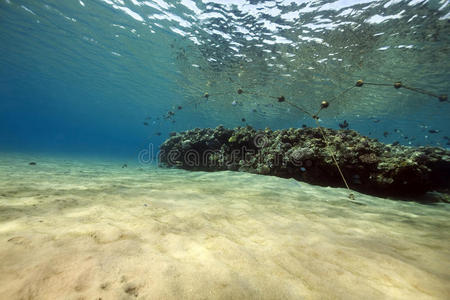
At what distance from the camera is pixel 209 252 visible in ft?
6.68

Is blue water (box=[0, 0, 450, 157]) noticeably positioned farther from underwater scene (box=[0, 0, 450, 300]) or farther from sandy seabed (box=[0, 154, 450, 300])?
sandy seabed (box=[0, 154, 450, 300])

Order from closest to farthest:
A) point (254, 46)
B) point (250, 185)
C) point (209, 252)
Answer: point (209, 252) → point (250, 185) → point (254, 46)

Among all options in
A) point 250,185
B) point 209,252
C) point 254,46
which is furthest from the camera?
point 254,46

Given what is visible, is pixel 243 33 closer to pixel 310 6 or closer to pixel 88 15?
pixel 310 6

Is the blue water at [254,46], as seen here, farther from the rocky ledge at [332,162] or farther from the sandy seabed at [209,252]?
the sandy seabed at [209,252]

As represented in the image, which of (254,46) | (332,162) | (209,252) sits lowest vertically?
(209,252)

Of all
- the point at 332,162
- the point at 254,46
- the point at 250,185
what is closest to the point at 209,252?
the point at 250,185

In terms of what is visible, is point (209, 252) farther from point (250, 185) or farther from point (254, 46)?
point (254, 46)

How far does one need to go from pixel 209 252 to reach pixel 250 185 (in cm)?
461

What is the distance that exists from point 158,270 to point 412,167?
7236mm

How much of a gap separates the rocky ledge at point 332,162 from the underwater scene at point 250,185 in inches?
2.3

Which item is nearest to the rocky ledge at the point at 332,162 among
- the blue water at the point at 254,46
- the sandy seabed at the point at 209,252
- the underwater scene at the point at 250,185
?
the underwater scene at the point at 250,185

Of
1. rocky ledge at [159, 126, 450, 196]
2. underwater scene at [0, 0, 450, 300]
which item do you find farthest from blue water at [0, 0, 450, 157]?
rocky ledge at [159, 126, 450, 196]

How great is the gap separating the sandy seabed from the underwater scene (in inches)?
0.7
